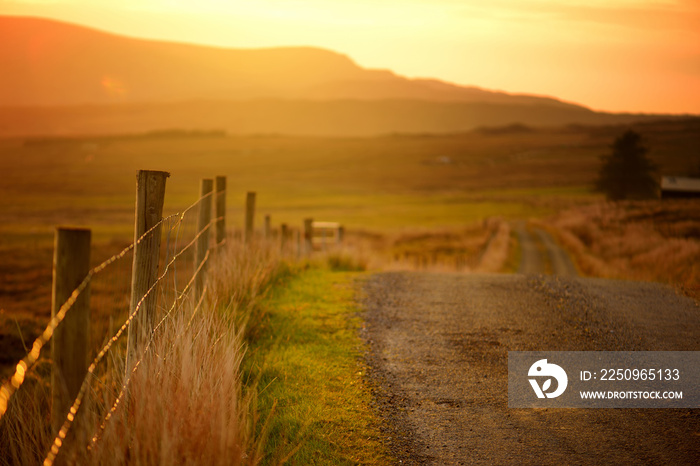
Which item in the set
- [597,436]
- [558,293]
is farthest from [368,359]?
[558,293]

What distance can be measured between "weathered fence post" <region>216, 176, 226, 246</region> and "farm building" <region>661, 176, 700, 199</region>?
116 feet

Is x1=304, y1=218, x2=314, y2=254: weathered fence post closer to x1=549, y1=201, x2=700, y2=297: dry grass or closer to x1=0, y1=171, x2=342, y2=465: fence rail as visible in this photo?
x1=549, y1=201, x2=700, y2=297: dry grass

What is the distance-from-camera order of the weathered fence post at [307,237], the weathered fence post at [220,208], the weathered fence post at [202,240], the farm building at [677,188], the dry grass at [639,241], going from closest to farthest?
the weathered fence post at [202,240], the weathered fence post at [220,208], the weathered fence post at [307,237], the dry grass at [639,241], the farm building at [677,188]

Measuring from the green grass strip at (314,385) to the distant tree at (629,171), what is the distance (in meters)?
60.2

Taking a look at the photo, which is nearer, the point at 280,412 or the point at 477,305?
the point at 280,412

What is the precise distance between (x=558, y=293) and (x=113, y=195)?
10642 cm

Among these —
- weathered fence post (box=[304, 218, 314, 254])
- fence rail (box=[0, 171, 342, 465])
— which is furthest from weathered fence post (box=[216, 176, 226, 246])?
weathered fence post (box=[304, 218, 314, 254])

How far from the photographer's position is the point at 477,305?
839 cm

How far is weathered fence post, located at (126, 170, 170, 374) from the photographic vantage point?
4051mm

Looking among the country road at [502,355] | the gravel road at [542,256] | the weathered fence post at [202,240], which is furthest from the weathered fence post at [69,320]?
the gravel road at [542,256]

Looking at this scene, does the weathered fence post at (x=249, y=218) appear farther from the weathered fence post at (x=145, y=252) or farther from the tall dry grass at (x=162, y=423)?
the weathered fence post at (x=145, y=252)

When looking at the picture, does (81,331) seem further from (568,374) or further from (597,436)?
(568,374)

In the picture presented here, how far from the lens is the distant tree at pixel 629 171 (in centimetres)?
6009

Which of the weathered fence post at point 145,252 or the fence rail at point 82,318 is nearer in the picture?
the fence rail at point 82,318
